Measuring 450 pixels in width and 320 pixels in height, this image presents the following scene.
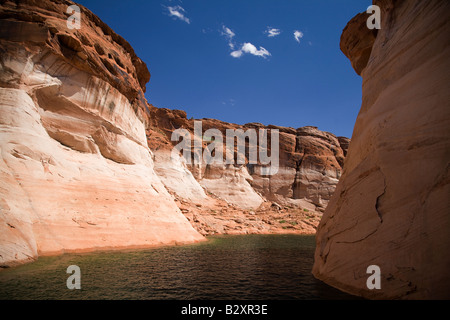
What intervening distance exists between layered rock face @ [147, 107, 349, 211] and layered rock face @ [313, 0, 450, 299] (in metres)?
28.1

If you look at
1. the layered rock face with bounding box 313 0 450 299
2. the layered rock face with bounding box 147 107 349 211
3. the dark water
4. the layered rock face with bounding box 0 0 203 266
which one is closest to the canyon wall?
the layered rock face with bounding box 0 0 203 266

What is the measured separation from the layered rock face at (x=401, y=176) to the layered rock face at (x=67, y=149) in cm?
1035

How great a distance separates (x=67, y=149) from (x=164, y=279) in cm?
1120

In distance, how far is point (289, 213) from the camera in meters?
37.1

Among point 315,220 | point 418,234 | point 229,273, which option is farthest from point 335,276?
point 315,220

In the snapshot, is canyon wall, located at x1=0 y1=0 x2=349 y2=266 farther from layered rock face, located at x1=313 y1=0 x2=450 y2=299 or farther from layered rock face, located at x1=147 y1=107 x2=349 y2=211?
layered rock face, located at x1=147 y1=107 x2=349 y2=211

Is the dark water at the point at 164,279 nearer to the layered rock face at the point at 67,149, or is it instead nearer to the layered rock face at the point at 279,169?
the layered rock face at the point at 67,149

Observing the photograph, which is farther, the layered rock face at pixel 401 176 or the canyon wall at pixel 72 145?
the canyon wall at pixel 72 145

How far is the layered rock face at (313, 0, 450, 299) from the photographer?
4574 mm

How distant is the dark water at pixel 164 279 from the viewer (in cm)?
599

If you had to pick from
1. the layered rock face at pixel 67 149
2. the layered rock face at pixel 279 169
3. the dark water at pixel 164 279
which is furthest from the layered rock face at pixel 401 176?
the layered rock face at pixel 279 169

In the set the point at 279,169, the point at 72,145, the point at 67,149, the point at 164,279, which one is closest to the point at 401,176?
the point at 164,279
